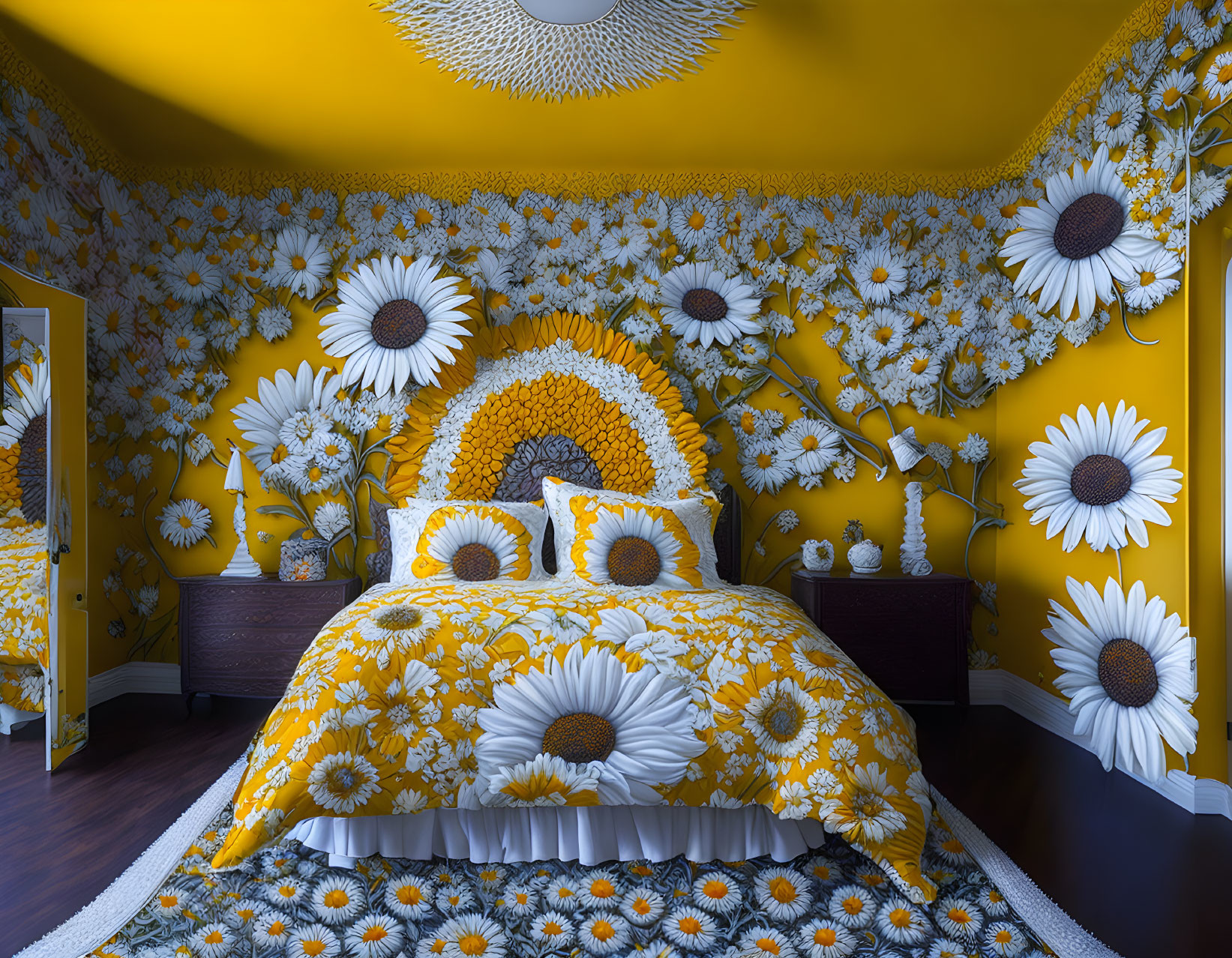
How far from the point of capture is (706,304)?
3.53 meters

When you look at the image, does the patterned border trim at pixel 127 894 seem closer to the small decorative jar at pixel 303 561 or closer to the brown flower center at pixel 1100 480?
the small decorative jar at pixel 303 561

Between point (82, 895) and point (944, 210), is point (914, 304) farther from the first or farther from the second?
point (82, 895)

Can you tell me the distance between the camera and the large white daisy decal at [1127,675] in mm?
2191

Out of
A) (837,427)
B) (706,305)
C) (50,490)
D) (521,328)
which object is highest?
(706,305)

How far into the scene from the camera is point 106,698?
11.0ft

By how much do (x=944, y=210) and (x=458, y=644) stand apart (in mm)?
3097

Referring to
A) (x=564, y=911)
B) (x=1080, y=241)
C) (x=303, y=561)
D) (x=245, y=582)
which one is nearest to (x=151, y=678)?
(x=245, y=582)

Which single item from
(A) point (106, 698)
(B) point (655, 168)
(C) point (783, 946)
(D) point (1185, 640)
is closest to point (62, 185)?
(A) point (106, 698)

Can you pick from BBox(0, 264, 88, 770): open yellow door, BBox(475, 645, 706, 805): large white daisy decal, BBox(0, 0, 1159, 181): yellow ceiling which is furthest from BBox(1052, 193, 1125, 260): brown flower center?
BBox(0, 264, 88, 770): open yellow door

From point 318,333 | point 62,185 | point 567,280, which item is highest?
point 62,185

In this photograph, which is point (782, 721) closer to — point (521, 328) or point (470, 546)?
point (470, 546)

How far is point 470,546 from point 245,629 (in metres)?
1.12

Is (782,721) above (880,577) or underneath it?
underneath

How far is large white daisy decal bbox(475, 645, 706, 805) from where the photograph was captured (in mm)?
1818
